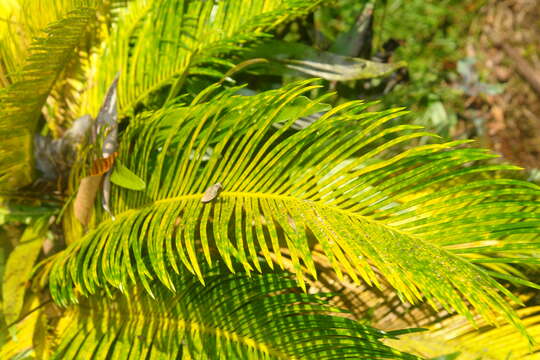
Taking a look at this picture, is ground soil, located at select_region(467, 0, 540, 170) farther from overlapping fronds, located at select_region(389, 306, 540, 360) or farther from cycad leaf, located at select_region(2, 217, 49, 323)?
cycad leaf, located at select_region(2, 217, 49, 323)

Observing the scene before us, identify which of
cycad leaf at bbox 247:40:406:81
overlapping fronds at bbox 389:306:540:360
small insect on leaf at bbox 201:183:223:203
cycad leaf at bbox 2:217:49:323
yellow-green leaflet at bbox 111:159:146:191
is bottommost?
cycad leaf at bbox 2:217:49:323

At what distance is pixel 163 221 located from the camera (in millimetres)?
1037

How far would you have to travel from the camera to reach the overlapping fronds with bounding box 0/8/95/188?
105 cm

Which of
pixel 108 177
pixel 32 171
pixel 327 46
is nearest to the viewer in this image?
pixel 108 177

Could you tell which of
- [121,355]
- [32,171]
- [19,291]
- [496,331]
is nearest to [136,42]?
[32,171]

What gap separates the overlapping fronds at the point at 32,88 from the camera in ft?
3.45

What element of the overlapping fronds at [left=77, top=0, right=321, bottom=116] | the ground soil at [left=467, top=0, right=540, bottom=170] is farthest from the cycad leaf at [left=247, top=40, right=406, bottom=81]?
the ground soil at [left=467, top=0, right=540, bottom=170]

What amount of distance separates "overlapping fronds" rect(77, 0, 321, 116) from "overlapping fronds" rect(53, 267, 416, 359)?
0.52 metres

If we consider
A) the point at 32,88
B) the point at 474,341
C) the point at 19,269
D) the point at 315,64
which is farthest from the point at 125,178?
the point at 474,341

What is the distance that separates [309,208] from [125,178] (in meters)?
0.40

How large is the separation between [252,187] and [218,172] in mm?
75

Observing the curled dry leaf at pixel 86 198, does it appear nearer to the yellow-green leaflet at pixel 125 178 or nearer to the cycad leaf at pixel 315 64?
the yellow-green leaflet at pixel 125 178

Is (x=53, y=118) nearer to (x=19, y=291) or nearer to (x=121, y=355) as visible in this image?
(x=19, y=291)

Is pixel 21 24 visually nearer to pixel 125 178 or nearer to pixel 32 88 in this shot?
pixel 32 88
